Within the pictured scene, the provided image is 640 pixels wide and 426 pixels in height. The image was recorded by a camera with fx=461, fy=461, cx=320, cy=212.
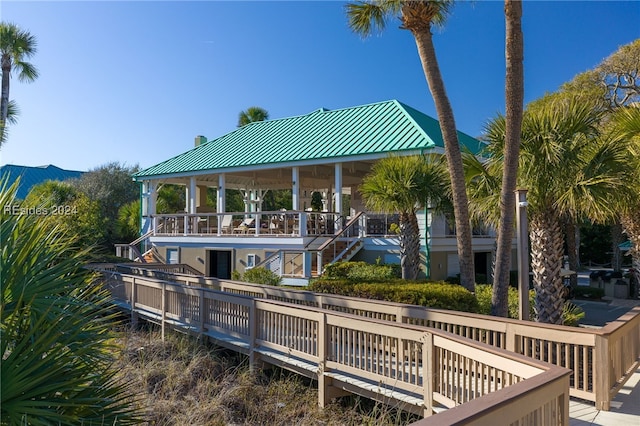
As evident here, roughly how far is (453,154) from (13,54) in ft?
84.9

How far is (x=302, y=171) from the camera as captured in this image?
2212 cm

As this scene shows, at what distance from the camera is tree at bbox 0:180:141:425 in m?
3.05

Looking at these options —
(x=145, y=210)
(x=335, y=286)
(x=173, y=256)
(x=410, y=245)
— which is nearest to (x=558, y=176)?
(x=335, y=286)

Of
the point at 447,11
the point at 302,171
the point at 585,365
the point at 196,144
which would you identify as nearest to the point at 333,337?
the point at 585,365

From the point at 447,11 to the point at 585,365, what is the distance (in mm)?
8755

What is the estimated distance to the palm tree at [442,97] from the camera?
10008 mm

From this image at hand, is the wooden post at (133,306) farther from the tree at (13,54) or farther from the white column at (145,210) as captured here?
the tree at (13,54)

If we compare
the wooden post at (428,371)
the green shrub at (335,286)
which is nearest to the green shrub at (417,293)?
A: the green shrub at (335,286)

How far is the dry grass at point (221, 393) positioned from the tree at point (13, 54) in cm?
2178

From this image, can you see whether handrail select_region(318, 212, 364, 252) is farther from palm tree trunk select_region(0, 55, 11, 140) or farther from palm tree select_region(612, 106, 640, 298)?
palm tree trunk select_region(0, 55, 11, 140)

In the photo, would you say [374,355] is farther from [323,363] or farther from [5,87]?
[5,87]

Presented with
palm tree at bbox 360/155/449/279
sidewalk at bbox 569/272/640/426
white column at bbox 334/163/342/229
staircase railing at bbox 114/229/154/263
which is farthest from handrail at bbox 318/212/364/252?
sidewalk at bbox 569/272/640/426

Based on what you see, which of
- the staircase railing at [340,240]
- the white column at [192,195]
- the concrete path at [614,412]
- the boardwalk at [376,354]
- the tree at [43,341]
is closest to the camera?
the tree at [43,341]

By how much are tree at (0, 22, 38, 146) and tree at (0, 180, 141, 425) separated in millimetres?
24982
